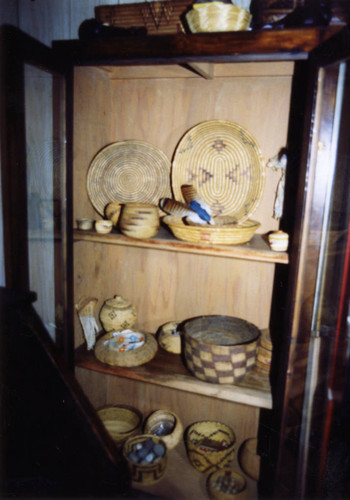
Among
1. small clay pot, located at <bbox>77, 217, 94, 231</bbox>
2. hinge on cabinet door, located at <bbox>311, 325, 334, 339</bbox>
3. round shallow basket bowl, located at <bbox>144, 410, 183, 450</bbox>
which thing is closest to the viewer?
hinge on cabinet door, located at <bbox>311, 325, 334, 339</bbox>

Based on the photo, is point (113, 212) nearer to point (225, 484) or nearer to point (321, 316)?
Result: point (321, 316)

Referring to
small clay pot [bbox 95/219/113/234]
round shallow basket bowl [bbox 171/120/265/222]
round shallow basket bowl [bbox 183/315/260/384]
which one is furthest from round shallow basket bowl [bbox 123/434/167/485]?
round shallow basket bowl [bbox 171/120/265/222]

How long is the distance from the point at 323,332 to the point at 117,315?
0.94 meters

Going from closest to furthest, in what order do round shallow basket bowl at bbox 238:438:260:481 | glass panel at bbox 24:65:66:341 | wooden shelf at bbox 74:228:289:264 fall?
wooden shelf at bbox 74:228:289:264 < glass panel at bbox 24:65:66:341 < round shallow basket bowl at bbox 238:438:260:481

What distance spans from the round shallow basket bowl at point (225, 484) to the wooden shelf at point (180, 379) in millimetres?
497

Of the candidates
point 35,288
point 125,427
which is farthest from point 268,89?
point 125,427

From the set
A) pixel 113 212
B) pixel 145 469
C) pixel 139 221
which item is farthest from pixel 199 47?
pixel 145 469

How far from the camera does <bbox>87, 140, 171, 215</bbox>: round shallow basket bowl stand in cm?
165

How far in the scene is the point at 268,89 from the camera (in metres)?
1.49

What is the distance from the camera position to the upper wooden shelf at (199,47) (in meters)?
1.04

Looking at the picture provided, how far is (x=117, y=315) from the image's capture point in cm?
172

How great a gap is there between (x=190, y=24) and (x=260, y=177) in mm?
615

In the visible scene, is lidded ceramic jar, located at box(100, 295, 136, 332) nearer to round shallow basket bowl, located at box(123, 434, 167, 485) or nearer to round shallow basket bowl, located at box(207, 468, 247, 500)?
round shallow basket bowl, located at box(123, 434, 167, 485)

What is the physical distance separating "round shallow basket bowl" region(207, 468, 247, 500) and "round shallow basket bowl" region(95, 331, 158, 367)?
63 centimetres
